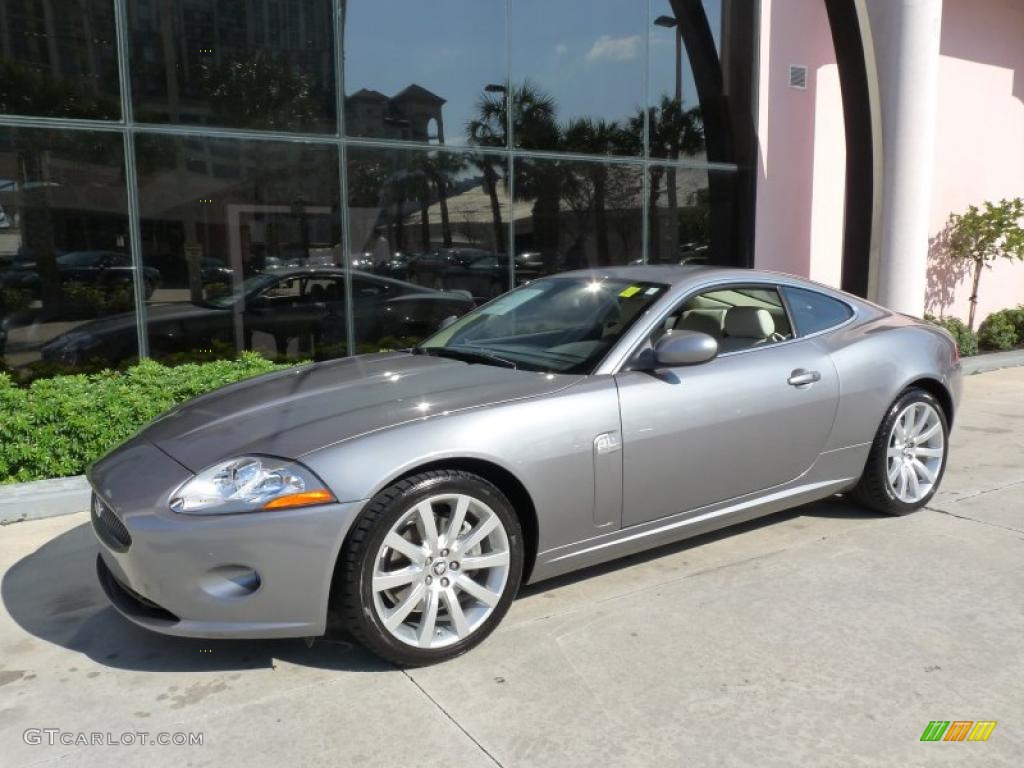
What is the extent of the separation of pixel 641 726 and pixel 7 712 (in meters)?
2.12

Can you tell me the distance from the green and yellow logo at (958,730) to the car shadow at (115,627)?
155 cm

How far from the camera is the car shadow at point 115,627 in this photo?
3090 millimetres

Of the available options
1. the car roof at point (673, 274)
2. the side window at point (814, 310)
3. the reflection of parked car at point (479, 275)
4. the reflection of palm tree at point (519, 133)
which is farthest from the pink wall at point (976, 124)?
the car roof at point (673, 274)

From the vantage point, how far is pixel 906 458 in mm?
4609

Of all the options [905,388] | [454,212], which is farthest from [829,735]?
[454,212]

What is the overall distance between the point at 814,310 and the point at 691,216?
651 centimetres

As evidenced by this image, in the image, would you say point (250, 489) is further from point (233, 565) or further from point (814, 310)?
point (814, 310)

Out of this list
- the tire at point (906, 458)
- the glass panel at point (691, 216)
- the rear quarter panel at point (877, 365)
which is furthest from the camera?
the glass panel at point (691, 216)

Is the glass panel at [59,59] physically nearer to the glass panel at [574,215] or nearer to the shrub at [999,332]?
the glass panel at [574,215]

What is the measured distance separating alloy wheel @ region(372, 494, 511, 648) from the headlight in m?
0.32

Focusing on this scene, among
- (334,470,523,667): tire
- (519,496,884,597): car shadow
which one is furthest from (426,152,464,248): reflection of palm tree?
(334,470,523,667): tire

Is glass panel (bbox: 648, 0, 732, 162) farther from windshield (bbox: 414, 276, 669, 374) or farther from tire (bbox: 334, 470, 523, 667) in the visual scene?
tire (bbox: 334, 470, 523, 667)

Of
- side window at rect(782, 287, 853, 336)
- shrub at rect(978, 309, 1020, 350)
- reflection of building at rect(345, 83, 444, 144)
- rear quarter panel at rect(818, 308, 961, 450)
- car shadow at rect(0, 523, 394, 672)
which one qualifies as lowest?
car shadow at rect(0, 523, 394, 672)
